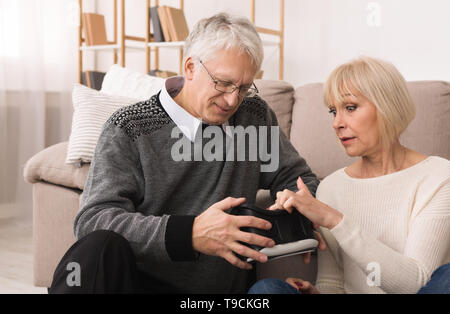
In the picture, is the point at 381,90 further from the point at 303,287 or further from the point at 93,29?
the point at 93,29

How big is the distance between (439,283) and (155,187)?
1.98ft

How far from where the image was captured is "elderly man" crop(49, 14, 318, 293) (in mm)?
947

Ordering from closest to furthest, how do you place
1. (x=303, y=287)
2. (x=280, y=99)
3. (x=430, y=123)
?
(x=303, y=287), (x=430, y=123), (x=280, y=99)

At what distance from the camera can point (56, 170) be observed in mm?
1853

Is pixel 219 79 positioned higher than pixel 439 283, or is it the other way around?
pixel 219 79

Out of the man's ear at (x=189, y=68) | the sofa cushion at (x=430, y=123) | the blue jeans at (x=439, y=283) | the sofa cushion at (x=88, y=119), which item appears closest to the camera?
the blue jeans at (x=439, y=283)

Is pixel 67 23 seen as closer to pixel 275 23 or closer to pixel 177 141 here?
pixel 275 23

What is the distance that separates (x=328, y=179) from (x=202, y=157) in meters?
0.31

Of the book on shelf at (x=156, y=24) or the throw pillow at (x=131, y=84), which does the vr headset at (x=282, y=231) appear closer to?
the throw pillow at (x=131, y=84)

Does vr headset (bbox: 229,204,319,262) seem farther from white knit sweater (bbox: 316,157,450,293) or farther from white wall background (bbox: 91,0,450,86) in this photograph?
white wall background (bbox: 91,0,450,86)

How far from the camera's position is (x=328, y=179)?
4.04ft

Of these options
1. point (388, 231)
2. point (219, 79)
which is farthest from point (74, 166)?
point (388, 231)

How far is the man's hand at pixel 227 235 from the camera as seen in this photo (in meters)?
0.93

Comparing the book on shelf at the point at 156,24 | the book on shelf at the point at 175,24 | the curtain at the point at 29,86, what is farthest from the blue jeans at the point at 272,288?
the curtain at the point at 29,86
